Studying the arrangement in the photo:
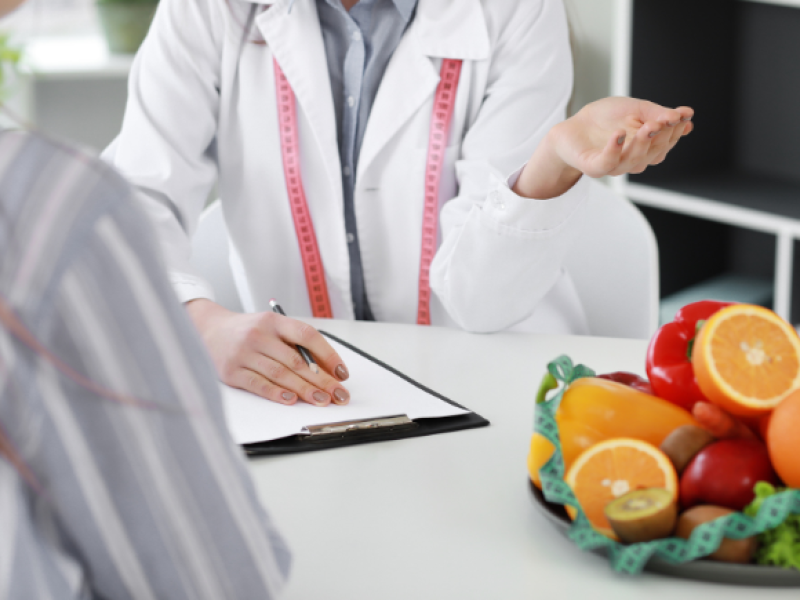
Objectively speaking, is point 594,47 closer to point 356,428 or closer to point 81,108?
point 81,108

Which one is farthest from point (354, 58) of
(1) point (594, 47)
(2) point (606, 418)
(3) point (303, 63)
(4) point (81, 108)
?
(4) point (81, 108)

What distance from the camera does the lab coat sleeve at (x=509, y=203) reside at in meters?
1.08

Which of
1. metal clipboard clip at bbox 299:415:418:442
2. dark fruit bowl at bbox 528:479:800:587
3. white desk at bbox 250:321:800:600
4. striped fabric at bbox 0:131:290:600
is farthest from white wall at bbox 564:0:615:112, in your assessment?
striped fabric at bbox 0:131:290:600

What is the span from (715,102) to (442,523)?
1852mm

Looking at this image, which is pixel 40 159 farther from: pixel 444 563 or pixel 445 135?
pixel 445 135

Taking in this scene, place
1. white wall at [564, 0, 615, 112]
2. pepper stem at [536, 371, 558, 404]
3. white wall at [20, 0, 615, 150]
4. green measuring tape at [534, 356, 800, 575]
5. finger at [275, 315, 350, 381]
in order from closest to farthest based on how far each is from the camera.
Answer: green measuring tape at [534, 356, 800, 575] < pepper stem at [536, 371, 558, 404] < finger at [275, 315, 350, 381] < white wall at [564, 0, 615, 112] < white wall at [20, 0, 615, 150]

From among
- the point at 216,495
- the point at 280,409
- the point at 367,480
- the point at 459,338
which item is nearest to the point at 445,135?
the point at 459,338

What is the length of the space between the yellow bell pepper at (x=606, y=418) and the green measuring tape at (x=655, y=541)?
2 cm

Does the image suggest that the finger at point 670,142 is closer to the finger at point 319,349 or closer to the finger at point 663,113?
the finger at point 663,113

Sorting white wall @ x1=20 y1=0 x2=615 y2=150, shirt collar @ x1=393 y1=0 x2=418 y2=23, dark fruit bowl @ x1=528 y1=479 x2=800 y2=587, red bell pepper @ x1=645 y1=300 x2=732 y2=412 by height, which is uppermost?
shirt collar @ x1=393 y1=0 x2=418 y2=23

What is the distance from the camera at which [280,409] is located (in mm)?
849

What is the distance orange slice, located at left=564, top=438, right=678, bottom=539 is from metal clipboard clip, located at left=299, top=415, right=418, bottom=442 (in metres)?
0.24

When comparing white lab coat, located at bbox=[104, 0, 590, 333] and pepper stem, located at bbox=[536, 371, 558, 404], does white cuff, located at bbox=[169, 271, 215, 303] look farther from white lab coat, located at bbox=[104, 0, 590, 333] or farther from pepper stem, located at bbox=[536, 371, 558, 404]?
pepper stem, located at bbox=[536, 371, 558, 404]

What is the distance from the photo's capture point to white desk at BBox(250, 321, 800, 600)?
0.58 metres
